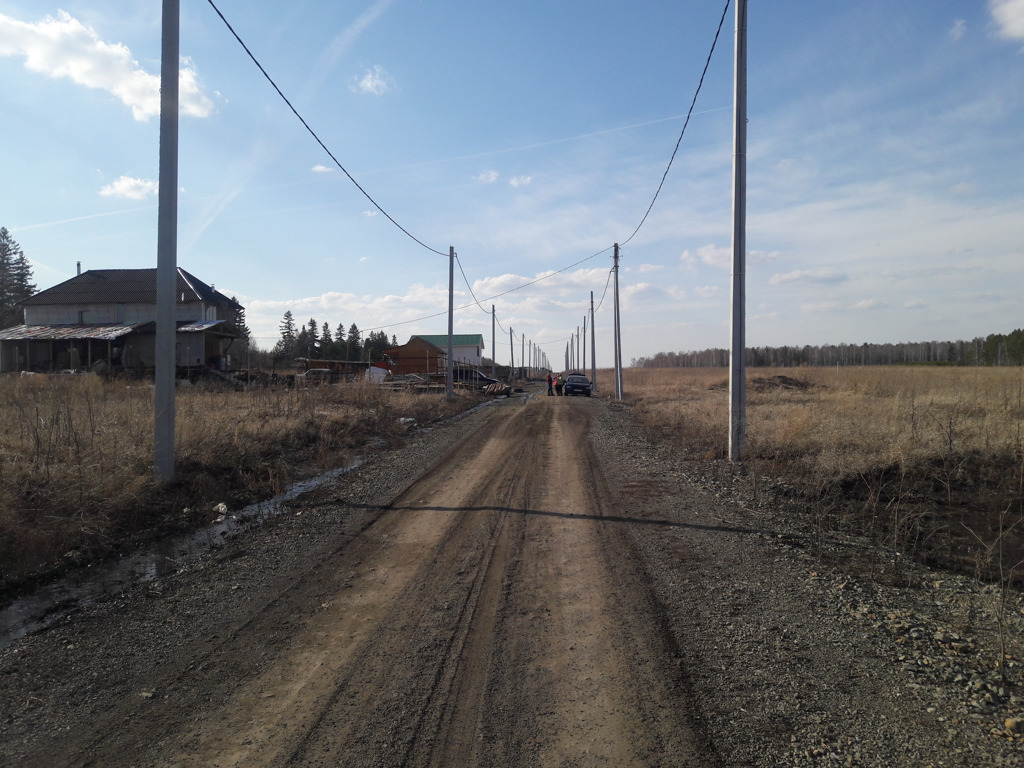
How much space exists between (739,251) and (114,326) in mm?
37879

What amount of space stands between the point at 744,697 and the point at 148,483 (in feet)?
25.7

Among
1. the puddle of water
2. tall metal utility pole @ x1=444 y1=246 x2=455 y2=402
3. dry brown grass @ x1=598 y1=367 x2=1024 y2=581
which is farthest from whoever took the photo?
tall metal utility pole @ x1=444 y1=246 x2=455 y2=402

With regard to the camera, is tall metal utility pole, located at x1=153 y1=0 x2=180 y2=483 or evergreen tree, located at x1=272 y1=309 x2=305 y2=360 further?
evergreen tree, located at x1=272 y1=309 x2=305 y2=360

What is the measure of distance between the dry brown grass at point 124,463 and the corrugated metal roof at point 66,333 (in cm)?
1827

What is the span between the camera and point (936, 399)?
1694cm

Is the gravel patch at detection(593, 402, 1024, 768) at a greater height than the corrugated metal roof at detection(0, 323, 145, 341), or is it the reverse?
the corrugated metal roof at detection(0, 323, 145, 341)

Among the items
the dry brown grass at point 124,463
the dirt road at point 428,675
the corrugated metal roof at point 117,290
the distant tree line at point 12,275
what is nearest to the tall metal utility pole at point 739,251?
the dirt road at point 428,675

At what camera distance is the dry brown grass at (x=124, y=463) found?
6262 millimetres

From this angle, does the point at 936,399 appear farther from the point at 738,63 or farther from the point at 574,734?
the point at 574,734

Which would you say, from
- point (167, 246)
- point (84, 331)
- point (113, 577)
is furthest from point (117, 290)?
point (113, 577)

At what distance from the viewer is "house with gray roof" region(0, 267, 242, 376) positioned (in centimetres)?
3309

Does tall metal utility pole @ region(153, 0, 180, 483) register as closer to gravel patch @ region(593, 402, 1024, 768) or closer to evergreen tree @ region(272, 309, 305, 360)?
gravel patch @ region(593, 402, 1024, 768)

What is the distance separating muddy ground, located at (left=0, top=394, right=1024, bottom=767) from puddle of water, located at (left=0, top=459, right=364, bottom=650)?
0.24m

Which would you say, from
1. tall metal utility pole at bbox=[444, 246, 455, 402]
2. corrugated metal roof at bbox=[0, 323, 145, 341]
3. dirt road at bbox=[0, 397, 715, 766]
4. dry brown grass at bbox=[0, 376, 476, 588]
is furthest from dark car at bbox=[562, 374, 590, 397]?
dirt road at bbox=[0, 397, 715, 766]
